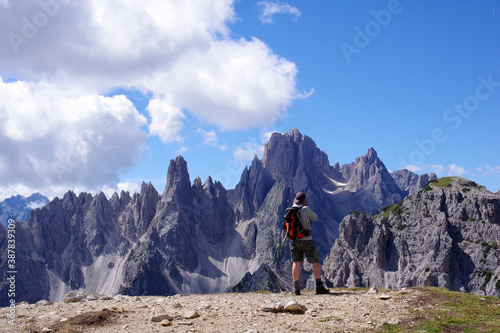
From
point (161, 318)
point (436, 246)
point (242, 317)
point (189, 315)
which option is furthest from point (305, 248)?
point (436, 246)

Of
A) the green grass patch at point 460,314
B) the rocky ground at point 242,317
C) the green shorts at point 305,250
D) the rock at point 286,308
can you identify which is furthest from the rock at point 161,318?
the green grass patch at point 460,314

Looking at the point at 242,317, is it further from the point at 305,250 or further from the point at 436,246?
the point at 436,246

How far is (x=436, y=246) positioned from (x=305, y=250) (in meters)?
176

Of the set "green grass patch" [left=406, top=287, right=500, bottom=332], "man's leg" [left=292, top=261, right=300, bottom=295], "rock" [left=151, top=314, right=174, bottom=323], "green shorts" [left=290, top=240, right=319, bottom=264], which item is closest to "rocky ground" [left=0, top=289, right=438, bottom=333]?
"rock" [left=151, top=314, right=174, bottom=323]

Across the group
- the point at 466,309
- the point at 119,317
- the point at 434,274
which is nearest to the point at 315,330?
the point at 466,309

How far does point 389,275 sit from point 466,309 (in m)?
182

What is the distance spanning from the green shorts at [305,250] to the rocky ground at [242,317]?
2.07m

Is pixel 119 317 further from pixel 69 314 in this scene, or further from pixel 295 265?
pixel 295 265

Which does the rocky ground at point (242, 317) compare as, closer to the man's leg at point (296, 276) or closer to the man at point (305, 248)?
the man's leg at point (296, 276)

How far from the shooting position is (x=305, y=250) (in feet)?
61.5

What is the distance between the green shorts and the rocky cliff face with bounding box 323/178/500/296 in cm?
15110

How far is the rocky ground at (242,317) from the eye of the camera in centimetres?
1277

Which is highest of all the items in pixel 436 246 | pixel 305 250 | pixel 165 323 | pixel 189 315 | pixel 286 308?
pixel 436 246

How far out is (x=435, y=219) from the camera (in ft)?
583
